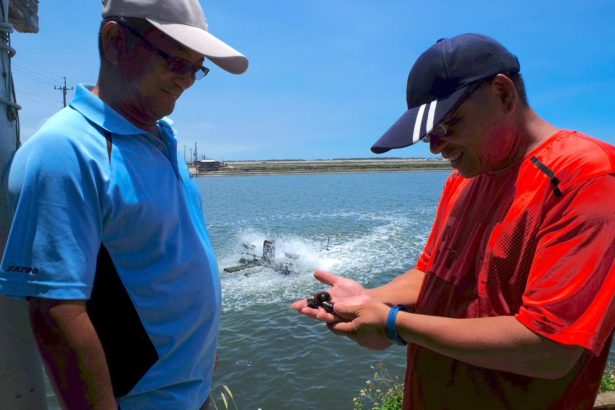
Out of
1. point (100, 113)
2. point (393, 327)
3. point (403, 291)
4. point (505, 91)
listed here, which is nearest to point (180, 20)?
point (100, 113)

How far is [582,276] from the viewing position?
4.56 ft

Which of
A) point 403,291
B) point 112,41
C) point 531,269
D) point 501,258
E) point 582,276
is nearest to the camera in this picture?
point 582,276

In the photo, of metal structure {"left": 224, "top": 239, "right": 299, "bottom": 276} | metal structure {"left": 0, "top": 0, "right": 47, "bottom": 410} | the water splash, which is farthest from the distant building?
metal structure {"left": 0, "top": 0, "right": 47, "bottom": 410}

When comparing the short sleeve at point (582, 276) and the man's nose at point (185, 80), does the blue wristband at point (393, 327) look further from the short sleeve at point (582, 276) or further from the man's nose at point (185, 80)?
the man's nose at point (185, 80)

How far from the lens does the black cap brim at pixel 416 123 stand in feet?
5.66

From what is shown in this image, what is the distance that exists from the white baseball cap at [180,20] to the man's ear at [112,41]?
2.1 inches

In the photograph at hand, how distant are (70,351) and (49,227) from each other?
1.48ft

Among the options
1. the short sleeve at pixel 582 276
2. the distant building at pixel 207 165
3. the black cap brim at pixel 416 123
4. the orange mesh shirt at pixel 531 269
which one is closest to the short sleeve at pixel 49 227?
the black cap brim at pixel 416 123

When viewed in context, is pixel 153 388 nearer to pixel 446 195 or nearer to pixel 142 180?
pixel 142 180

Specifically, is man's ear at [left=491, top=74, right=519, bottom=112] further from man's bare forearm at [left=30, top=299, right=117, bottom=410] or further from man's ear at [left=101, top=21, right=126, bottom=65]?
man's bare forearm at [left=30, top=299, right=117, bottom=410]

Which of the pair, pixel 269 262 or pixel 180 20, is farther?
pixel 269 262

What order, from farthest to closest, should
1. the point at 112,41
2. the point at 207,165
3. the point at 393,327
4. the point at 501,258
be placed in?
the point at 207,165, the point at 112,41, the point at 393,327, the point at 501,258

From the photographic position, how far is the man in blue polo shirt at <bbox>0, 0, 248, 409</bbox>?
155 centimetres

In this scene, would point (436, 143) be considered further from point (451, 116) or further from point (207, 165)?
point (207, 165)
